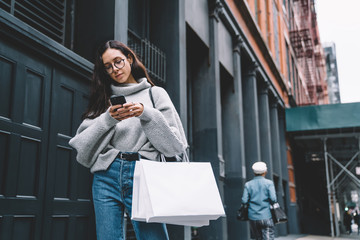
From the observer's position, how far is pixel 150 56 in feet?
28.0

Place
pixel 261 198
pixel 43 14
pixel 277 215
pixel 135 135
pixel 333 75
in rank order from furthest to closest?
pixel 333 75 < pixel 261 198 < pixel 277 215 < pixel 43 14 < pixel 135 135

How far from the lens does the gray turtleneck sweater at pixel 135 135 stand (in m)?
2.57

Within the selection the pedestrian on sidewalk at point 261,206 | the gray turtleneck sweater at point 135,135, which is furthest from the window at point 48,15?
the pedestrian on sidewalk at point 261,206

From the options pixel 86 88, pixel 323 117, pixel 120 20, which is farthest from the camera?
pixel 323 117

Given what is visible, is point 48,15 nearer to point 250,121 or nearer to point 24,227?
point 24,227

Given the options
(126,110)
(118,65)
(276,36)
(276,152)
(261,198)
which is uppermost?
(276,36)

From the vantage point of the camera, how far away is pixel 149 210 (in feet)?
7.58

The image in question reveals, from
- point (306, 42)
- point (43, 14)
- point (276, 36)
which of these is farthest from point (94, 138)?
point (306, 42)

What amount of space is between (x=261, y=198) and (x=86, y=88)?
12.7ft

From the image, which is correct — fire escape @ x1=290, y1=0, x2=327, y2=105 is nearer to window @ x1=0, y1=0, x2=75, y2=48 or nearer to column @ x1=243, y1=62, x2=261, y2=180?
column @ x1=243, y1=62, x2=261, y2=180

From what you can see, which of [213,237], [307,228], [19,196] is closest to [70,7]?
[19,196]

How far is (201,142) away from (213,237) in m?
2.36

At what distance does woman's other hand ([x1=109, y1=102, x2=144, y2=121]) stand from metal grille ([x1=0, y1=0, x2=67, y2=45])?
130 inches

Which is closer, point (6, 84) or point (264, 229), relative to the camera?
point (6, 84)
